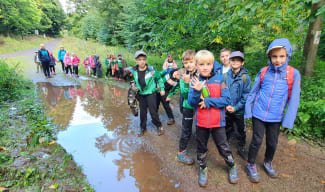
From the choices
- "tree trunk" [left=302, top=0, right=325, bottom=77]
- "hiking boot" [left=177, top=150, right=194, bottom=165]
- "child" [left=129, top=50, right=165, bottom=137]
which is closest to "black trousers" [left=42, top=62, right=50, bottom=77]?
"child" [left=129, top=50, right=165, bottom=137]

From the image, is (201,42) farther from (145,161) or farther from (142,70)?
(145,161)

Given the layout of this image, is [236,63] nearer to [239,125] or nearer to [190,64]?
[190,64]

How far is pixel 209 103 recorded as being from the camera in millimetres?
2451

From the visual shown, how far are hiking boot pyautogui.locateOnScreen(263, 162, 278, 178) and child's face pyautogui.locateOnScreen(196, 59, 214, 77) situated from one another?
6.26 feet

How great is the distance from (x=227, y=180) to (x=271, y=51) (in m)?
2.14

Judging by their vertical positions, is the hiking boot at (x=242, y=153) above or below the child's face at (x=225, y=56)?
below

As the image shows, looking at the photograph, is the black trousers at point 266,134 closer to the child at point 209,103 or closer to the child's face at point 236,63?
the child at point 209,103

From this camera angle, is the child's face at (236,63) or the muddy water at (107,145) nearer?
the muddy water at (107,145)

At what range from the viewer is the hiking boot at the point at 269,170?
2.79 metres

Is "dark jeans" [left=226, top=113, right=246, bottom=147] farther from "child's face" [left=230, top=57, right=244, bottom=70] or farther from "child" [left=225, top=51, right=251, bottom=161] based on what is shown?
"child's face" [left=230, top=57, right=244, bottom=70]

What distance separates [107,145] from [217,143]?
253 centimetres

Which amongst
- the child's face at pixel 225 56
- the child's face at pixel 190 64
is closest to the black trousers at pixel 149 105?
the child's face at pixel 190 64

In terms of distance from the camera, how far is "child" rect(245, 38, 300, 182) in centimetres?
241

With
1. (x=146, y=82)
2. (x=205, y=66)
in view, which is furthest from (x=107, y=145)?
(x=205, y=66)
